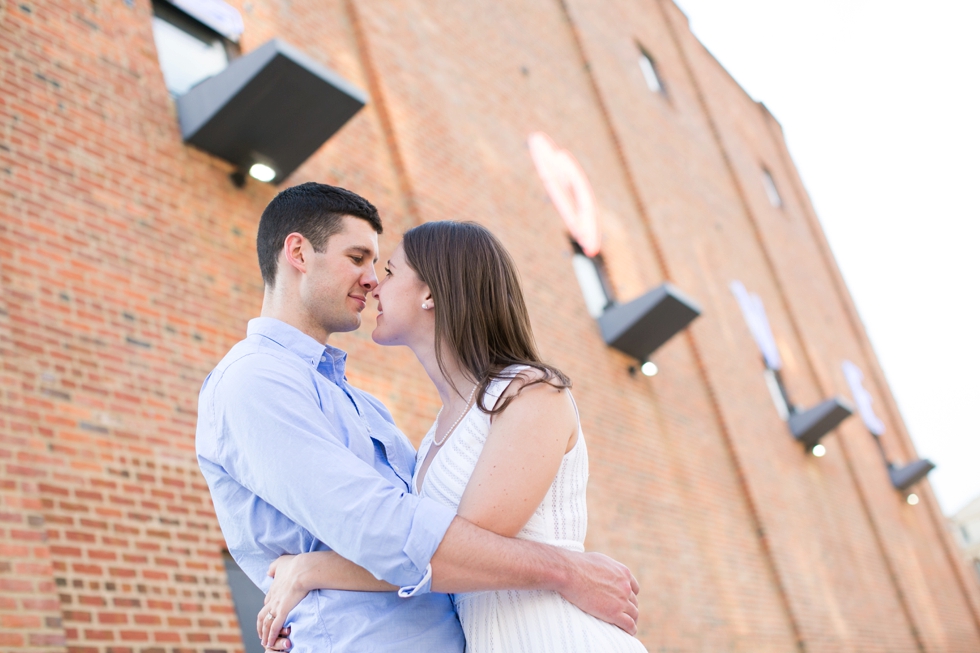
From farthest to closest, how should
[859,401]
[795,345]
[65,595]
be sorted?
[859,401] → [795,345] → [65,595]

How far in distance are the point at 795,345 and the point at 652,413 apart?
7.34 meters

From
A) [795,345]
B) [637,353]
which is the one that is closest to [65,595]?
[637,353]

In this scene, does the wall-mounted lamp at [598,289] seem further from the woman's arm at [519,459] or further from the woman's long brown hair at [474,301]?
the woman's arm at [519,459]

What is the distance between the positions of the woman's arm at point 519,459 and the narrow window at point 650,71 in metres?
14.2

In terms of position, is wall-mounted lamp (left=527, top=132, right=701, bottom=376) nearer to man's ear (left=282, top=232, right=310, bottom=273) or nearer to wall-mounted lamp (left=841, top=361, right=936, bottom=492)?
man's ear (left=282, top=232, right=310, bottom=273)

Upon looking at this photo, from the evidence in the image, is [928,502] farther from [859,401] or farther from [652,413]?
[652,413]

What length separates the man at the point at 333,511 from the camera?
5.98 feet

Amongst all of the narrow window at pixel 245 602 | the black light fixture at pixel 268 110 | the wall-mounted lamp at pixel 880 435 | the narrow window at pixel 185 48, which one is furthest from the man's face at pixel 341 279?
the wall-mounted lamp at pixel 880 435

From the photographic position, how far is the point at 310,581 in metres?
1.92

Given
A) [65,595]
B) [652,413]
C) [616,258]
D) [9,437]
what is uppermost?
[616,258]

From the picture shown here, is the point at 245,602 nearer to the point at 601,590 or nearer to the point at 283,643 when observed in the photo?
the point at 283,643

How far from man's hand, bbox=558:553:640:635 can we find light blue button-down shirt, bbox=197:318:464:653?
0.33m

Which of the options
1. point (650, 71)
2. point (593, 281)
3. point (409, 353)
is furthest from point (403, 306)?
point (650, 71)

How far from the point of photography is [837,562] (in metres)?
12.8
